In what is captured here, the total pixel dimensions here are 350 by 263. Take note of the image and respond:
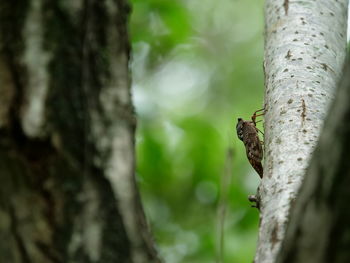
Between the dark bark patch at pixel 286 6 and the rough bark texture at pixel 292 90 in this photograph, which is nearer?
the rough bark texture at pixel 292 90

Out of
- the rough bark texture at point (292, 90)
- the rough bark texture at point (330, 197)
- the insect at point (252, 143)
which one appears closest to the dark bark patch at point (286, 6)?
the rough bark texture at point (292, 90)

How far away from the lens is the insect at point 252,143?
4.55 meters

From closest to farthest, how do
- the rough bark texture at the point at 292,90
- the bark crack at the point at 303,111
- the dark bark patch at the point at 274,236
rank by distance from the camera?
the dark bark patch at the point at 274,236 < the rough bark texture at the point at 292,90 < the bark crack at the point at 303,111

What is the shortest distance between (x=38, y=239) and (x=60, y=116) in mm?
315

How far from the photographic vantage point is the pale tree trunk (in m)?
1.74

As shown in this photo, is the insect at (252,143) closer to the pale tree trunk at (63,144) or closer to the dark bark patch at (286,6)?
the dark bark patch at (286,6)

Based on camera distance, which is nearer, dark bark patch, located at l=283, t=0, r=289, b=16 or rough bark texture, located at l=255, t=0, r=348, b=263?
rough bark texture, located at l=255, t=0, r=348, b=263

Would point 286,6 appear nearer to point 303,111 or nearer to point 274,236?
point 303,111

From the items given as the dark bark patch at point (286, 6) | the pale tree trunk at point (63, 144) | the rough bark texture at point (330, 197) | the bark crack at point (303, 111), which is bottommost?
the rough bark texture at point (330, 197)

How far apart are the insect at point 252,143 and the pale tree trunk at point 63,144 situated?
8.85 ft

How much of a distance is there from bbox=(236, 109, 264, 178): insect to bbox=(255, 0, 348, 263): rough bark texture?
105 cm

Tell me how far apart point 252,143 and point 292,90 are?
1.68 meters

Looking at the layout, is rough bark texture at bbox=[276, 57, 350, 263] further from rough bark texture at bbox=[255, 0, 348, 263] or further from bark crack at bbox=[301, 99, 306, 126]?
bark crack at bbox=[301, 99, 306, 126]

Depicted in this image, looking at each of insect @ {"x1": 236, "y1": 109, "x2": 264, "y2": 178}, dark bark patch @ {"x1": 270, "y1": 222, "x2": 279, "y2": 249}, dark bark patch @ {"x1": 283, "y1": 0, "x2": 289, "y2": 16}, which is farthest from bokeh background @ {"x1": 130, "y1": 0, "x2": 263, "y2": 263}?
dark bark patch @ {"x1": 270, "y1": 222, "x2": 279, "y2": 249}
